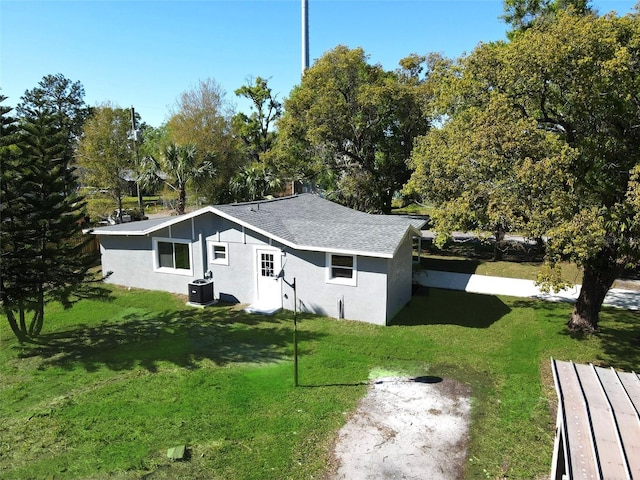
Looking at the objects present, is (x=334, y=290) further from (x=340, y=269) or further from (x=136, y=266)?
(x=136, y=266)

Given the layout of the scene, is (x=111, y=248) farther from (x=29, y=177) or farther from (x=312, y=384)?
(x=312, y=384)

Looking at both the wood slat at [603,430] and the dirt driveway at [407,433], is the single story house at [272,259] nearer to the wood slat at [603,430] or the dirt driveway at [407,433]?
the dirt driveway at [407,433]

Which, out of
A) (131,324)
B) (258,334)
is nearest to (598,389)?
(258,334)

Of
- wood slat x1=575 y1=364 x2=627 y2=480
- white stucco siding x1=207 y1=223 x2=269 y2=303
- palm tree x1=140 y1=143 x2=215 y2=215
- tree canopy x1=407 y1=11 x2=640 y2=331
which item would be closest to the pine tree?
white stucco siding x1=207 y1=223 x2=269 y2=303

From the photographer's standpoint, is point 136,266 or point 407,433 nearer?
point 407,433

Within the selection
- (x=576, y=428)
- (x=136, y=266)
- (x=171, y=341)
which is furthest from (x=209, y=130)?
(x=576, y=428)

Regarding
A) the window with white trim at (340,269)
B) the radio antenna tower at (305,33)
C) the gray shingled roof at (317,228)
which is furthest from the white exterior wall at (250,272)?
the radio antenna tower at (305,33)

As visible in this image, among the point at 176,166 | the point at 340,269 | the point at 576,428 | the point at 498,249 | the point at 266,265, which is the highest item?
the point at 176,166
